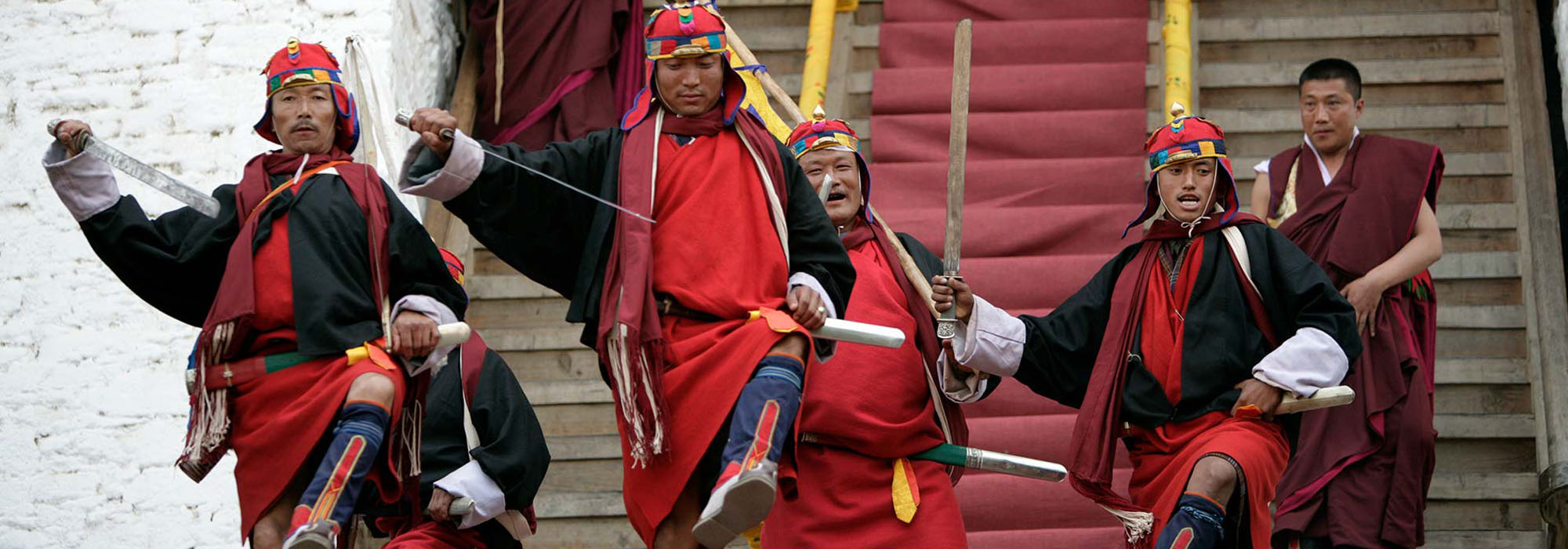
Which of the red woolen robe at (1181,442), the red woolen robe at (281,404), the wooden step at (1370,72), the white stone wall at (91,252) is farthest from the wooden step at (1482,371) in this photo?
the white stone wall at (91,252)

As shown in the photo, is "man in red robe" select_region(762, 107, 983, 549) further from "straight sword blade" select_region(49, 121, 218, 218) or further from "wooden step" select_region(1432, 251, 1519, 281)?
"wooden step" select_region(1432, 251, 1519, 281)

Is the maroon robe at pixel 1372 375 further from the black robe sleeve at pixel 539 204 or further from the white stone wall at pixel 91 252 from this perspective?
the white stone wall at pixel 91 252

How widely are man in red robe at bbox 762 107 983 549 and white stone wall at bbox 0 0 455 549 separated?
2049mm

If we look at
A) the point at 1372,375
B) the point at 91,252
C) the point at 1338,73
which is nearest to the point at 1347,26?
the point at 1338,73

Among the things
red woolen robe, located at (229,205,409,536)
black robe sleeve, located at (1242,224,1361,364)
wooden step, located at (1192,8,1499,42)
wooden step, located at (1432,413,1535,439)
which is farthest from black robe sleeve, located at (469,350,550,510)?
wooden step, located at (1192,8,1499,42)

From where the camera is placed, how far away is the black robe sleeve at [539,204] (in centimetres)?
383

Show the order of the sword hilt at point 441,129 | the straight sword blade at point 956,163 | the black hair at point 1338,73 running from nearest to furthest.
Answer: the sword hilt at point 441,129 < the straight sword blade at point 956,163 < the black hair at point 1338,73

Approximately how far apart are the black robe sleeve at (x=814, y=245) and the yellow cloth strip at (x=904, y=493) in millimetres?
500

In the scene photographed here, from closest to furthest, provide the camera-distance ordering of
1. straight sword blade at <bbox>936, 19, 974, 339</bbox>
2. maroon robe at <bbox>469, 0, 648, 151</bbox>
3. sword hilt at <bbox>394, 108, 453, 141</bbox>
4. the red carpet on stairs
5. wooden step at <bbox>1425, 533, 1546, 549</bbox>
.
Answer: sword hilt at <bbox>394, 108, 453, 141</bbox>, straight sword blade at <bbox>936, 19, 974, 339</bbox>, wooden step at <bbox>1425, 533, 1546, 549</bbox>, the red carpet on stairs, maroon robe at <bbox>469, 0, 648, 151</bbox>

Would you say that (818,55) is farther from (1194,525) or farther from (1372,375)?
(1194,525)

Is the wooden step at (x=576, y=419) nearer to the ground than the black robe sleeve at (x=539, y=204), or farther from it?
nearer to the ground

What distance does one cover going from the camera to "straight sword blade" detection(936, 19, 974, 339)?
423 centimetres

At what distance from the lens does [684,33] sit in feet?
13.1

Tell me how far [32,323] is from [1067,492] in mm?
3279
